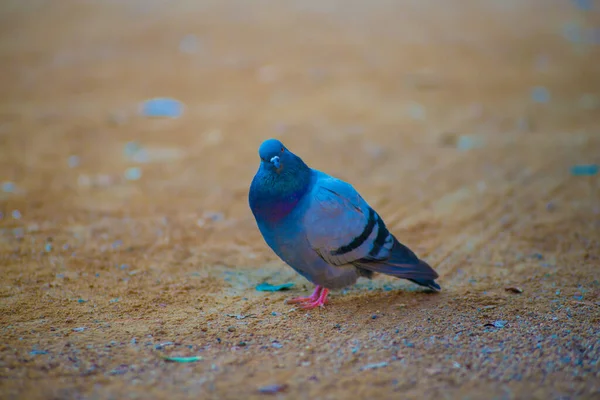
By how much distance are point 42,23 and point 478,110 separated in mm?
9481

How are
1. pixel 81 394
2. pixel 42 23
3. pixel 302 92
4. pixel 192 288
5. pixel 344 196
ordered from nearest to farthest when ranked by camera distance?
1. pixel 81 394
2. pixel 344 196
3. pixel 192 288
4. pixel 302 92
5. pixel 42 23

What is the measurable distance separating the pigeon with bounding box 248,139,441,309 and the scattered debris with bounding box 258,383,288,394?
1.08 meters

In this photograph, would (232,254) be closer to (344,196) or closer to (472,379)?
(344,196)

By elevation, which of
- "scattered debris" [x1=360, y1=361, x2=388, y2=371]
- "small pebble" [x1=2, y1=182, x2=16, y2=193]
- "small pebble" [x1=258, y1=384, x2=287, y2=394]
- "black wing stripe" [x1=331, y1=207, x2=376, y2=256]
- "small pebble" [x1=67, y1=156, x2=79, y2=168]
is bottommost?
"scattered debris" [x1=360, y1=361, x2=388, y2=371]

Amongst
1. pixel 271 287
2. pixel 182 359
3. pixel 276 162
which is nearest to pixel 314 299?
pixel 271 287

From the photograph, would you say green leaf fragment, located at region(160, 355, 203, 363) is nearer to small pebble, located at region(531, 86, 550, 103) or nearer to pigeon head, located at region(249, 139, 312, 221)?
pigeon head, located at region(249, 139, 312, 221)

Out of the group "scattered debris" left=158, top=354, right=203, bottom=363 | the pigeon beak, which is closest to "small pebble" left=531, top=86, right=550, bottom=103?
the pigeon beak

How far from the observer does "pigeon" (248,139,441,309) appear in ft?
12.9

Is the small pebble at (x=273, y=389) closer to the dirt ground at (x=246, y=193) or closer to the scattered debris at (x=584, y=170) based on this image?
the dirt ground at (x=246, y=193)

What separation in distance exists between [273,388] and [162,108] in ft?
23.3

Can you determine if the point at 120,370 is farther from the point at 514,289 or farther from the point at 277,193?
the point at 514,289

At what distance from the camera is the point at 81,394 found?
3006 millimetres

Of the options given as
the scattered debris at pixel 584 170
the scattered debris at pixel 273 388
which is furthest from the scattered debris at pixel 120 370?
the scattered debris at pixel 584 170

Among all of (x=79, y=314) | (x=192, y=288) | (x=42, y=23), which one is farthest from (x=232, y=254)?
(x=42, y=23)
